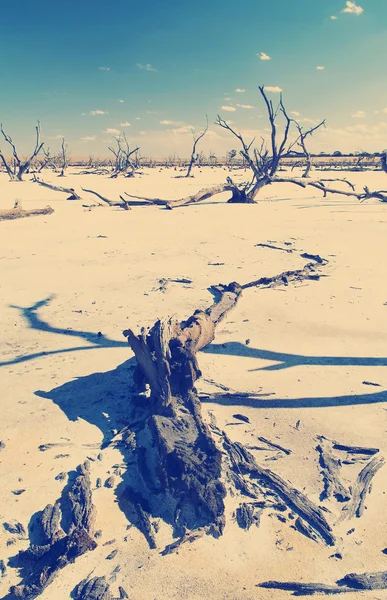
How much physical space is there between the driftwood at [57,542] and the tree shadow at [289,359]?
1788 millimetres

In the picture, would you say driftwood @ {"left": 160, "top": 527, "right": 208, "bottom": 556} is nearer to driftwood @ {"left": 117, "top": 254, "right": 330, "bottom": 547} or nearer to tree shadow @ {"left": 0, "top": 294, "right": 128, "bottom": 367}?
driftwood @ {"left": 117, "top": 254, "right": 330, "bottom": 547}

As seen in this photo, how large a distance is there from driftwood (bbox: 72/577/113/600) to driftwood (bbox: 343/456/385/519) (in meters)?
1.15

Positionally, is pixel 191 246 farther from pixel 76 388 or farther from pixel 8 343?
pixel 76 388

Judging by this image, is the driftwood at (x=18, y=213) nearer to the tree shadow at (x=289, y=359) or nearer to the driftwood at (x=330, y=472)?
the tree shadow at (x=289, y=359)

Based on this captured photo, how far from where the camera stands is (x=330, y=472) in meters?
2.49

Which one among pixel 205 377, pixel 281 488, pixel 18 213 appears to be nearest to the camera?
pixel 281 488

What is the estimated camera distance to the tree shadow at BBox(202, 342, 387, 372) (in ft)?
12.1

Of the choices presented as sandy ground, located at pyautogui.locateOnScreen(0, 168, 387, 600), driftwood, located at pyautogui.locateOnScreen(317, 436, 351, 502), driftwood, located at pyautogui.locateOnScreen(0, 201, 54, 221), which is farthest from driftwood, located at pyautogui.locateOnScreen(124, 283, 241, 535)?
driftwood, located at pyautogui.locateOnScreen(0, 201, 54, 221)

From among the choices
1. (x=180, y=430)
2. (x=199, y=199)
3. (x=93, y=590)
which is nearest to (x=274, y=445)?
(x=180, y=430)

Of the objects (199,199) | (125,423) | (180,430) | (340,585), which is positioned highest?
(199,199)

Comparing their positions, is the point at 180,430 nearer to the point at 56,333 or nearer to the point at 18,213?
the point at 56,333

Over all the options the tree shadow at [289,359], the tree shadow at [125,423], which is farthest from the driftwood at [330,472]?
the tree shadow at [289,359]

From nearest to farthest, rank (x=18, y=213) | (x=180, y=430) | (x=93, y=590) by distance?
1. (x=93, y=590)
2. (x=180, y=430)
3. (x=18, y=213)

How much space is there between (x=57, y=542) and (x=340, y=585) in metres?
1.21
